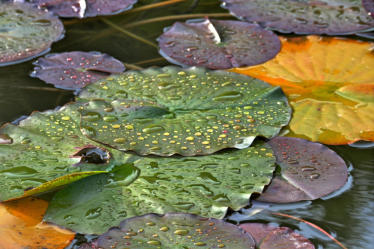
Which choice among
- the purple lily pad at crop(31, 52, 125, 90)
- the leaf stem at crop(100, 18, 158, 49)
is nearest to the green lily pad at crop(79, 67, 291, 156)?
the purple lily pad at crop(31, 52, 125, 90)

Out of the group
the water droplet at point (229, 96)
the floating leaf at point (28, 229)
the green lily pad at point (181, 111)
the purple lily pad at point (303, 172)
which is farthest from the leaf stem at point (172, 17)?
the floating leaf at point (28, 229)

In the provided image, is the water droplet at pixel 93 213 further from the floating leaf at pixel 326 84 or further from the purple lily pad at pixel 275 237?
the floating leaf at pixel 326 84

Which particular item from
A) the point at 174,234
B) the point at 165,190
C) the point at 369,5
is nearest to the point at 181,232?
the point at 174,234

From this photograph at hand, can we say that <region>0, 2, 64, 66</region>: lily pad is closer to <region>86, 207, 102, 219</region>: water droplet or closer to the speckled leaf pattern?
the speckled leaf pattern

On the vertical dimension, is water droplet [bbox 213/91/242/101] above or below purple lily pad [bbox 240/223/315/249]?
above

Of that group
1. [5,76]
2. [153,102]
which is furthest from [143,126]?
[5,76]

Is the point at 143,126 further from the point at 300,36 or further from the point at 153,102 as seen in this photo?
the point at 300,36
